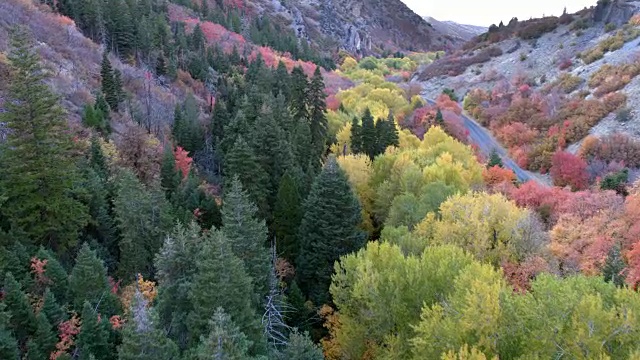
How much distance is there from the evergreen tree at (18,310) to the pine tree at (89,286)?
7.56ft

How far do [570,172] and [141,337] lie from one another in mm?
56350

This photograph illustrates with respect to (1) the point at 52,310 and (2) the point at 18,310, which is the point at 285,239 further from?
(2) the point at 18,310

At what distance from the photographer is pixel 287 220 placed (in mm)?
42375

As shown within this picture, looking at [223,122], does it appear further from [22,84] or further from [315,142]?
[22,84]

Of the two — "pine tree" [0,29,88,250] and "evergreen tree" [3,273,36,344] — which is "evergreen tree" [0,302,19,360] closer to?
"evergreen tree" [3,273,36,344]

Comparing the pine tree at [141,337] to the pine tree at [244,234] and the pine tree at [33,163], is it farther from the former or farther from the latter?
the pine tree at [33,163]

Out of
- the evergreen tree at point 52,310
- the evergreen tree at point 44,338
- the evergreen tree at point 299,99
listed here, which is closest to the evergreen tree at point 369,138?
the evergreen tree at point 299,99

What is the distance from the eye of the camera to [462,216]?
37.4 metres

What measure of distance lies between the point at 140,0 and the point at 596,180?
3680 inches

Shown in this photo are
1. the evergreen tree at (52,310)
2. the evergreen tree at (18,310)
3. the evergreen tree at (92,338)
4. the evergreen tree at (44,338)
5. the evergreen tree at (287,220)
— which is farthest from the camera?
the evergreen tree at (287,220)

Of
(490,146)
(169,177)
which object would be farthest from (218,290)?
(490,146)

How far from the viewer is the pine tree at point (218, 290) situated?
2286 cm

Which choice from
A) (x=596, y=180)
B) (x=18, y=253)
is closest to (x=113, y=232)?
(x=18, y=253)

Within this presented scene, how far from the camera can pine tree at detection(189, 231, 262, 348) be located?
75.0 ft
